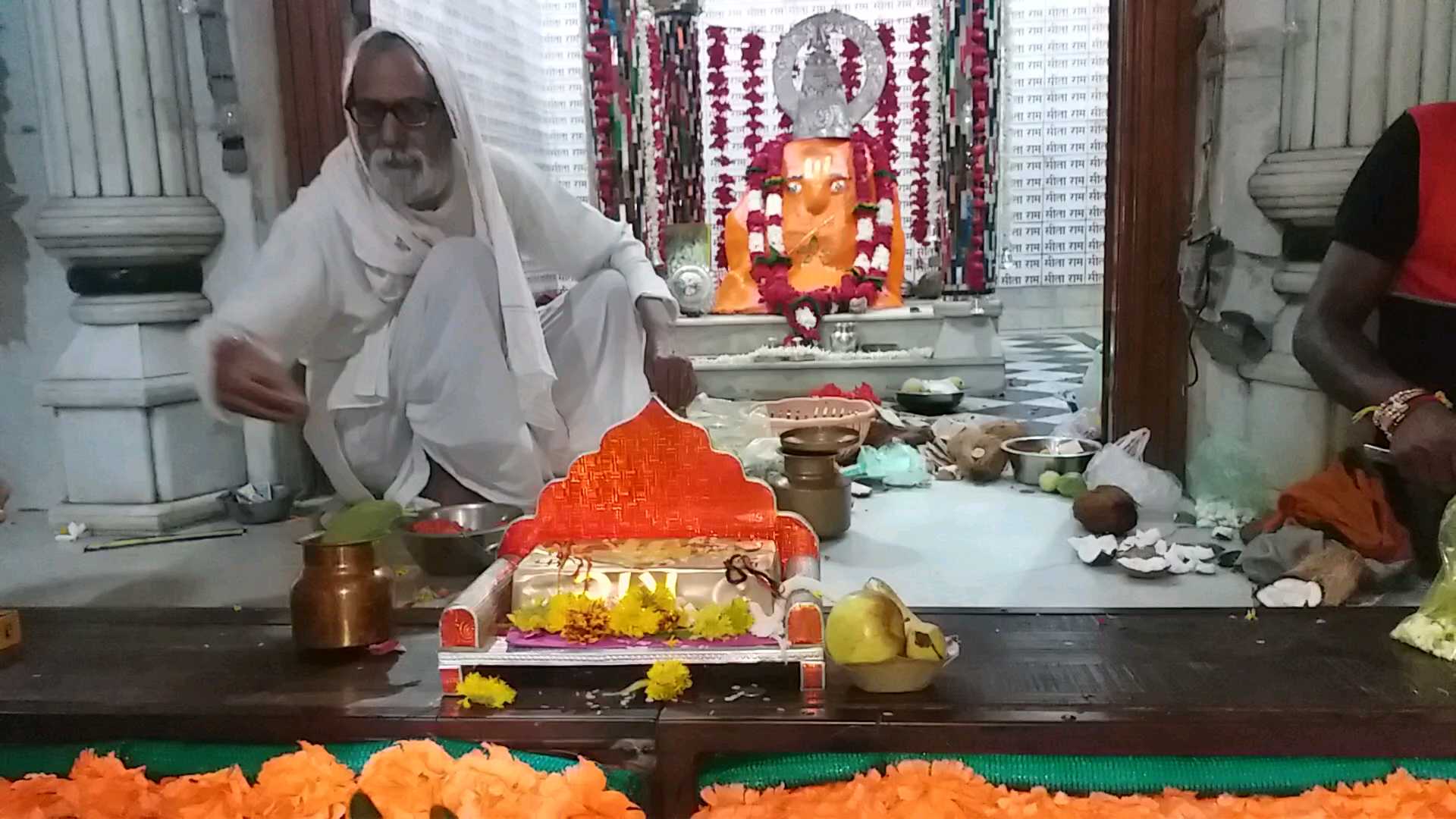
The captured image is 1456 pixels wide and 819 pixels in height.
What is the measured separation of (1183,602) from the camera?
2.23 metres

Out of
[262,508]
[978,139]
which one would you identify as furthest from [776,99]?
[262,508]

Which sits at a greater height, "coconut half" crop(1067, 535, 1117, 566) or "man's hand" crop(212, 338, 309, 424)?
"man's hand" crop(212, 338, 309, 424)

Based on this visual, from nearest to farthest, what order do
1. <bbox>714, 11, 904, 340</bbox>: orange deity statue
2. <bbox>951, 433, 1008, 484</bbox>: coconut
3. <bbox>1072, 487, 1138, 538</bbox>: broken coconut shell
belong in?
<bbox>1072, 487, 1138, 538</bbox>: broken coconut shell < <bbox>951, 433, 1008, 484</bbox>: coconut < <bbox>714, 11, 904, 340</bbox>: orange deity statue

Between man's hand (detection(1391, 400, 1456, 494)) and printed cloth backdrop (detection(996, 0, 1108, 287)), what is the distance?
18.4 feet

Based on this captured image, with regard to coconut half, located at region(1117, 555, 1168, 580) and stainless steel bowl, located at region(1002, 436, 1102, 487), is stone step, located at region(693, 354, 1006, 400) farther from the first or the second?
coconut half, located at region(1117, 555, 1168, 580)

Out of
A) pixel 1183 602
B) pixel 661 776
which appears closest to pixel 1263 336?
pixel 1183 602

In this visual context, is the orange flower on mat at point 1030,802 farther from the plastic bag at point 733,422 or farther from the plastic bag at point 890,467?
the plastic bag at point 890,467

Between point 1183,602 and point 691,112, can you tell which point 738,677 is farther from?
point 691,112

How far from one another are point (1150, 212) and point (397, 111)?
2.19 meters

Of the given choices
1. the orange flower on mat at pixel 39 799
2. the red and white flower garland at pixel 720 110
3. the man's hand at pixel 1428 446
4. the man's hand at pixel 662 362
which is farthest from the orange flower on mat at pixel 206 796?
the red and white flower garland at pixel 720 110

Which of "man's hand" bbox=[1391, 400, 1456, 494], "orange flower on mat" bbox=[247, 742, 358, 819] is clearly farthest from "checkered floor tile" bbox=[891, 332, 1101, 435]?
"orange flower on mat" bbox=[247, 742, 358, 819]

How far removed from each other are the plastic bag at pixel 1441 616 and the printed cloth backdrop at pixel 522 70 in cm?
153

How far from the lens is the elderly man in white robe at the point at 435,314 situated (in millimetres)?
1980

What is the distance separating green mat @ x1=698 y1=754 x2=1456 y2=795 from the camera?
1271mm
